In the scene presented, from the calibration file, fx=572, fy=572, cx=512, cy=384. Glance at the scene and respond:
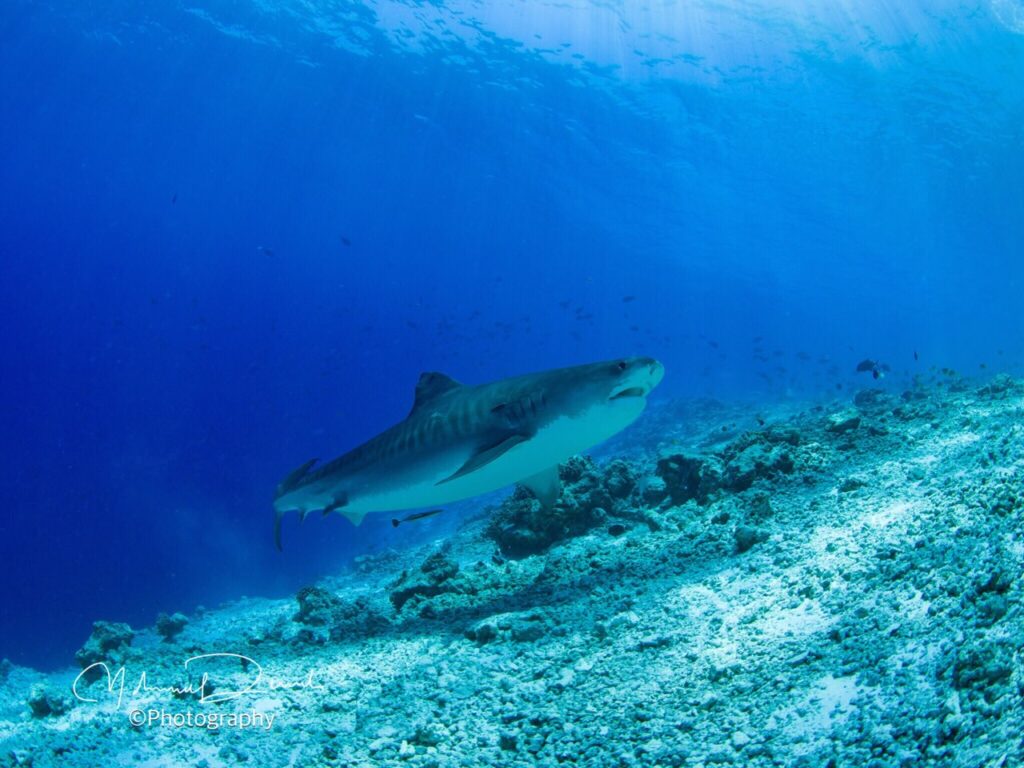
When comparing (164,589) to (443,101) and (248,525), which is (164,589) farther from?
(443,101)

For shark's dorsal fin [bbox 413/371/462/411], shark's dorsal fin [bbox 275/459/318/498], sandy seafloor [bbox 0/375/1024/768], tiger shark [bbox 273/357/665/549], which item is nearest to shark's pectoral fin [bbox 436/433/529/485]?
tiger shark [bbox 273/357/665/549]

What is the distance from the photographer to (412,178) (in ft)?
212

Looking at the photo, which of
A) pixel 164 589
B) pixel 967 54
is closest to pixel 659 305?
pixel 967 54

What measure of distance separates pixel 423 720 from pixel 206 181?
8909cm

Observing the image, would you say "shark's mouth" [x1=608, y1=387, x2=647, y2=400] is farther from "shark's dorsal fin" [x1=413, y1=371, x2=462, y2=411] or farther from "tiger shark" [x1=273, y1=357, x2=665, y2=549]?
"shark's dorsal fin" [x1=413, y1=371, x2=462, y2=411]

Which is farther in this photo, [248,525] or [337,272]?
[337,272]

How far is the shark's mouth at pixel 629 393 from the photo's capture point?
4.44m

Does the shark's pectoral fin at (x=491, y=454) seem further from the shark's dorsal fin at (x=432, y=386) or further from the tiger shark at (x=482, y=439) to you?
the shark's dorsal fin at (x=432, y=386)

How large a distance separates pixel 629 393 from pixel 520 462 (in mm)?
1100

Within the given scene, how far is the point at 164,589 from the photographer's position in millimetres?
30500

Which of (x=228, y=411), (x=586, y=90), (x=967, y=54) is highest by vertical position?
(x=967, y=54)

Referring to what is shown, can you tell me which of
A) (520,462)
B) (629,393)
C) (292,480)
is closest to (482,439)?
(520,462)

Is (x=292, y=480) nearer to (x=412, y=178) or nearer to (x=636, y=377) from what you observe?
(x=636, y=377)

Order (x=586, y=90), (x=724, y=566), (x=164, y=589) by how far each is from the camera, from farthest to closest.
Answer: (x=586, y=90) → (x=164, y=589) → (x=724, y=566)
